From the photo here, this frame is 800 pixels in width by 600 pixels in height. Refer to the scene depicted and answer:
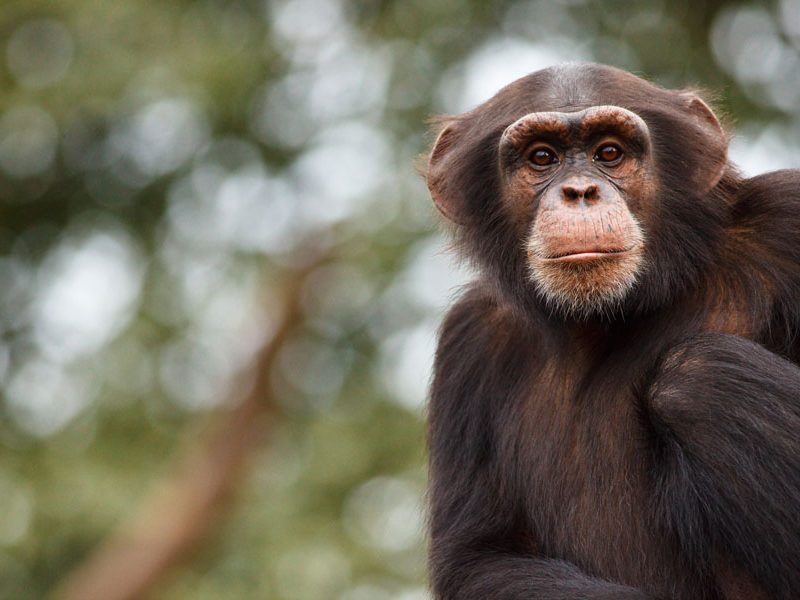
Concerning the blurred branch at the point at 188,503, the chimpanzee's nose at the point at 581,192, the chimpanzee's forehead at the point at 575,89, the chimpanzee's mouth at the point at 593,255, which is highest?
the chimpanzee's forehead at the point at 575,89

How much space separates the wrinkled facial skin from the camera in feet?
15.5

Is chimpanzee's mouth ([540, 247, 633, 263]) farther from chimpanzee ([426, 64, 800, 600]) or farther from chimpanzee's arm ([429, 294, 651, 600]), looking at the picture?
chimpanzee's arm ([429, 294, 651, 600])

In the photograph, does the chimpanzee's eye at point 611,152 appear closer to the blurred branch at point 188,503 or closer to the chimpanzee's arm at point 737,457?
the chimpanzee's arm at point 737,457

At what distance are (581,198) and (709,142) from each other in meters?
0.71

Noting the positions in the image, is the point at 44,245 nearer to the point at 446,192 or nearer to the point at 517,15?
the point at 517,15

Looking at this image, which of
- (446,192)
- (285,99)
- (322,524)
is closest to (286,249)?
(285,99)

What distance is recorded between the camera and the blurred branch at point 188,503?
12047 millimetres

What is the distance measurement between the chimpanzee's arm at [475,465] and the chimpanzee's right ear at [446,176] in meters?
0.41

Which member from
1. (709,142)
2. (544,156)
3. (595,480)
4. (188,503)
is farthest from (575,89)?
(188,503)

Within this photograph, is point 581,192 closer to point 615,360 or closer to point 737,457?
point 615,360

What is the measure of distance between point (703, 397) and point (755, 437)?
0.69 ft

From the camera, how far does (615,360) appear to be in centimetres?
499

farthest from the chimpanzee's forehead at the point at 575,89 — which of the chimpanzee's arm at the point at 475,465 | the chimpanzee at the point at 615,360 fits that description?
the chimpanzee's arm at the point at 475,465

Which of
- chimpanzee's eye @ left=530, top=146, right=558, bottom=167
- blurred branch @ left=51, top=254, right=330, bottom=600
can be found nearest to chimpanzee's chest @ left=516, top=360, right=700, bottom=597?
chimpanzee's eye @ left=530, top=146, right=558, bottom=167
